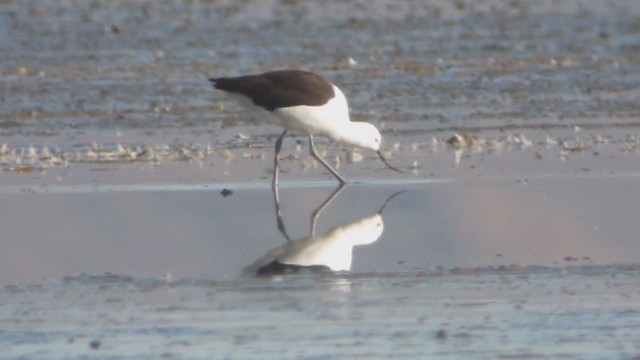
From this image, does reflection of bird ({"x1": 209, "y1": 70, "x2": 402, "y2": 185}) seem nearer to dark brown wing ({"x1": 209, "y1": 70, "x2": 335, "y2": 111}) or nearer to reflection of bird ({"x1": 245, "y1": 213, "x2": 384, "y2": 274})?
dark brown wing ({"x1": 209, "y1": 70, "x2": 335, "y2": 111})

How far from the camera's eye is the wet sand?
7984mm

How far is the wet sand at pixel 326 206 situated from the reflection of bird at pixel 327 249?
3 cm

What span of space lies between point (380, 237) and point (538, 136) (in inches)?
195

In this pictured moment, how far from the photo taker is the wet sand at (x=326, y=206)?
26.2 feet

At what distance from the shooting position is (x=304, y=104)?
13.0m

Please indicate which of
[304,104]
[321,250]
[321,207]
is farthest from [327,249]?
[304,104]

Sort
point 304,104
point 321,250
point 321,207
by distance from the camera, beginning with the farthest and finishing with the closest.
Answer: point 304,104
point 321,207
point 321,250

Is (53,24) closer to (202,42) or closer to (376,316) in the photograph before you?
(202,42)

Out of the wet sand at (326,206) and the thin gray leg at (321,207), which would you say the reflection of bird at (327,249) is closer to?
the wet sand at (326,206)

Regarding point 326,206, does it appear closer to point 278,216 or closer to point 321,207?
point 321,207

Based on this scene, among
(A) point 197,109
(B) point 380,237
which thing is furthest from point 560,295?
(A) point 197,109

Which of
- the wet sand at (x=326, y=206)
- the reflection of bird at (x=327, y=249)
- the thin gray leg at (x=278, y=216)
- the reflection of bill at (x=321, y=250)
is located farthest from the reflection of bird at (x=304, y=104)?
the reflection of bird at (x=327, y=249)

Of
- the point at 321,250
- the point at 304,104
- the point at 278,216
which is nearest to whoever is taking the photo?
the point at 321,250

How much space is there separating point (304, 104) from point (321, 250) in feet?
10.4
